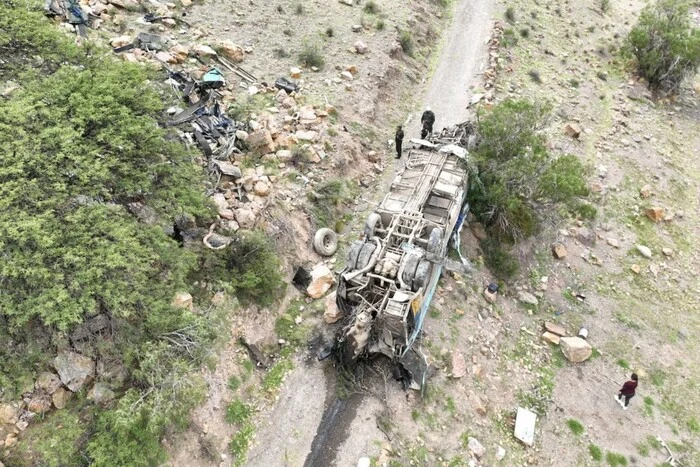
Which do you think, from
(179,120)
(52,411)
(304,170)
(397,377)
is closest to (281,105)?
(304,170)

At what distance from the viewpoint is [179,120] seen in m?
15.8

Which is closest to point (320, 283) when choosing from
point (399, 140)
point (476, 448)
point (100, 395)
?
point (476, 448)

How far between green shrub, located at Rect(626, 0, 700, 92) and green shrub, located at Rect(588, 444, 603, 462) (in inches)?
977

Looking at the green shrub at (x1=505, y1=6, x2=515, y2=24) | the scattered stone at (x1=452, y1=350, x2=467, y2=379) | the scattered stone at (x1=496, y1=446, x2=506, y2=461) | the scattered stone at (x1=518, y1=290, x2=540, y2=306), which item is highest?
the green shrub at (x1=505, y1=6, x2=515, y2=24)

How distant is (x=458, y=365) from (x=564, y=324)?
5418 mm

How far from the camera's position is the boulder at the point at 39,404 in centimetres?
977

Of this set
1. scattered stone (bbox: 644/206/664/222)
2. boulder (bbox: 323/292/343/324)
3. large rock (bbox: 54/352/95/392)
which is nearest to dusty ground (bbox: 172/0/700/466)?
scattered stone (bbox: 644/206/664/222)

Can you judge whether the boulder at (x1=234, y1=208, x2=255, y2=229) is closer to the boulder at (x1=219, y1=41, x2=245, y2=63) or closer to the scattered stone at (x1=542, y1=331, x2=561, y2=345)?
the boulder at (x1=219, y1=41, x2=245, y2=63)

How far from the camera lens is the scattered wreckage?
1196cm

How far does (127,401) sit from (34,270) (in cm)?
325

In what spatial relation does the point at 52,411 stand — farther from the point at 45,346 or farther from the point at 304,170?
the point at 304,170

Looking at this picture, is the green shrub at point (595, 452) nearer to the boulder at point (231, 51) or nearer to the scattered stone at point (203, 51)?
the boulder at point (231, 51)

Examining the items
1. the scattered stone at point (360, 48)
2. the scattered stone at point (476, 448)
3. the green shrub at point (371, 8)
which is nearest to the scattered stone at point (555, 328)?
the scattered stone at point (476, 448)

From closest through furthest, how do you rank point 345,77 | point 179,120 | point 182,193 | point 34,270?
point 34,270 < point 182,193 < point 179,120 < point 345,77
